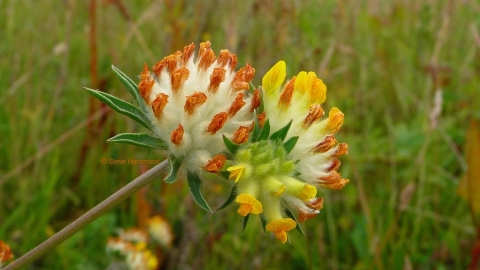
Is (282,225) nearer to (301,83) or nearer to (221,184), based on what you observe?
(301,83)

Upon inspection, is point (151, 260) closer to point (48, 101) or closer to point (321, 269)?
point (321, 269)

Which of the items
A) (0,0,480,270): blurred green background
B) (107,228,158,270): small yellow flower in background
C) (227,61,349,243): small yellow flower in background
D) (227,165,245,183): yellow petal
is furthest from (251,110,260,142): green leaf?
(107,228,158,270): small yellow flower in background

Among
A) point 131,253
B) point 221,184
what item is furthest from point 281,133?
point 221,184

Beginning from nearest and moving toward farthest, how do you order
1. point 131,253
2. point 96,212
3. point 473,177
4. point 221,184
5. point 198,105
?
point 96,212, point 198,105, point 473,177, point 131,253, point 221,184

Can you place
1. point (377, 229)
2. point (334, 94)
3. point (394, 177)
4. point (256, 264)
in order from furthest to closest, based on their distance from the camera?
point (334, 94), point (394, 177), point (377, 229), point (256, 264)

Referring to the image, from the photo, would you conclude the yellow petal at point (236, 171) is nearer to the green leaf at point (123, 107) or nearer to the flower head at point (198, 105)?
the flower head at point (198, 105)

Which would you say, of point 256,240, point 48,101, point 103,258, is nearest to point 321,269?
point 256,240

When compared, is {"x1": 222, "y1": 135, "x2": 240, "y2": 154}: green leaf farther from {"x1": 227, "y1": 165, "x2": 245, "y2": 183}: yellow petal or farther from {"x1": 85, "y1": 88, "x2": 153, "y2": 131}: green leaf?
{"x1": 85, "y1": 88, "x2": 153, "y2": 131}: green leaf
